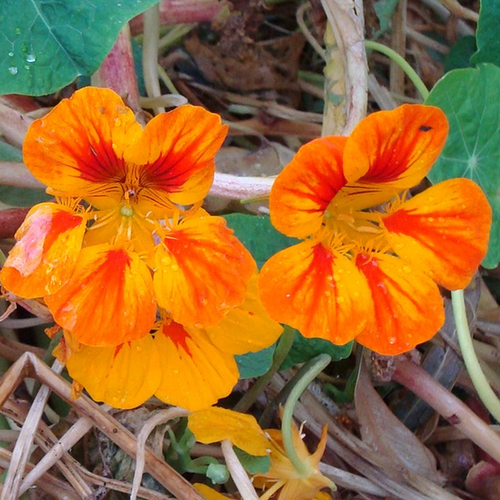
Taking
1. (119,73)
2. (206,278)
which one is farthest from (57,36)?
(206,278)

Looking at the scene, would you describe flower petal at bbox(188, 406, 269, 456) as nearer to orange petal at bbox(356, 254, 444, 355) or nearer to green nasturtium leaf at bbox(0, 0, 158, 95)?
orange petal at bbox(356, 254, 444, 355)

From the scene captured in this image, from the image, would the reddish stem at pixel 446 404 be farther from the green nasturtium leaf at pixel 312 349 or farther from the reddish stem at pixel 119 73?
the reddish stem at pixel 119 73

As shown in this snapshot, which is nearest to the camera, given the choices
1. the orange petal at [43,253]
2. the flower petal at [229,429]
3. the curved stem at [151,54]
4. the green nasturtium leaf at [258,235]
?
the orange petal at [43,253]

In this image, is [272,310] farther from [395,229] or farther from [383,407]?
[383,407]

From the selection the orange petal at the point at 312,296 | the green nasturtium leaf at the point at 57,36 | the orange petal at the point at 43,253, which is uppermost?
the green nasturtium leaf at the point at 57,36

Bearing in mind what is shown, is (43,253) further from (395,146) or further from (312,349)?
(312,349)

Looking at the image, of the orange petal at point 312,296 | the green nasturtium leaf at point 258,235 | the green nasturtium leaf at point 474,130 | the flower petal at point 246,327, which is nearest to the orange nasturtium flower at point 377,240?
the orange petal at point 312,296

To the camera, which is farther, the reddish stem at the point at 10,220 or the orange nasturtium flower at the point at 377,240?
the reddish stem at the point at 10,220

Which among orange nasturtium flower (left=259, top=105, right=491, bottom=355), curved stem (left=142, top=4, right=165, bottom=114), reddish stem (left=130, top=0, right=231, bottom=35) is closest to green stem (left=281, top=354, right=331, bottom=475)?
orange nasturtium flower (left=259, top=105, right=491, bottom=355)
